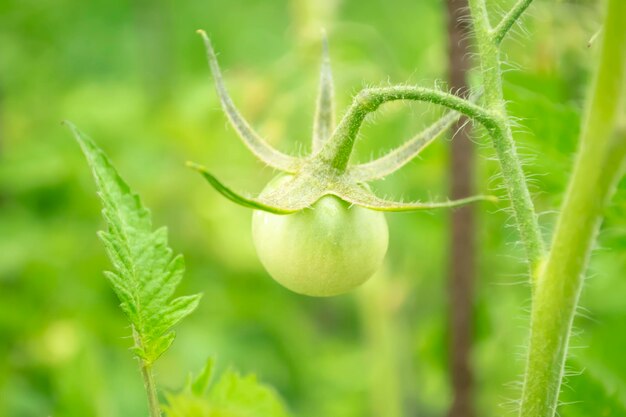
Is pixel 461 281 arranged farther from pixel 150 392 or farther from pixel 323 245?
pixel 150 392

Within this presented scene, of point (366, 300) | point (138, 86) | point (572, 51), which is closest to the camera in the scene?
point (572, 51)

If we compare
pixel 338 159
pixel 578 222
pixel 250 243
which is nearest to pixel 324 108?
pixel 338 159

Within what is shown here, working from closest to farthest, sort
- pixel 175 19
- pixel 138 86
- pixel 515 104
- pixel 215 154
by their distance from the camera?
pixel 515 104 < pixel 215 154 < pixel 138 86 < pixel 175 19

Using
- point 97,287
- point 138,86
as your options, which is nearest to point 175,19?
point 138,86

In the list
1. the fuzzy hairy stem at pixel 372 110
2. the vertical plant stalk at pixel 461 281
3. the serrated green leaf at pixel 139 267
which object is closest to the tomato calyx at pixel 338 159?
the fuzzy hairy stem at pixel 372 110

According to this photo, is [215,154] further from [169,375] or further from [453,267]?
[453,267]

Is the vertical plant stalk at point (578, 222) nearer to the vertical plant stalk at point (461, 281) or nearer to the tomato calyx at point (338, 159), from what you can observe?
the tomato calyx at point (338, 159)

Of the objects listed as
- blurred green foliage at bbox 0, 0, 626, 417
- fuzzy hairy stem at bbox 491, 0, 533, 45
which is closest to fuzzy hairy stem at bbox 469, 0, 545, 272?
fuzzy hairy stem at bbox 491, 0, 533, 45
